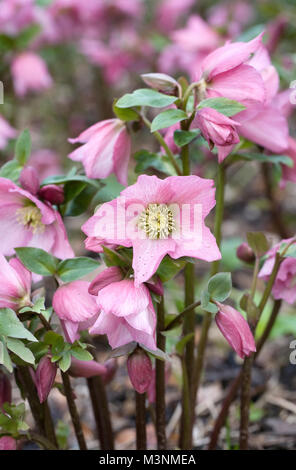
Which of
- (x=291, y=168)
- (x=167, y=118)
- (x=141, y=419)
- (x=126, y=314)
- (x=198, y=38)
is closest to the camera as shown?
(x=126, y=314)

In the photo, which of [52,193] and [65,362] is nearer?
[65,362]

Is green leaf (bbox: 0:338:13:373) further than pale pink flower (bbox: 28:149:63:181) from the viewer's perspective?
No

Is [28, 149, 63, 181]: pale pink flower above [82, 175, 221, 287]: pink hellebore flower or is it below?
below

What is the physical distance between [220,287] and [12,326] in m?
0.27

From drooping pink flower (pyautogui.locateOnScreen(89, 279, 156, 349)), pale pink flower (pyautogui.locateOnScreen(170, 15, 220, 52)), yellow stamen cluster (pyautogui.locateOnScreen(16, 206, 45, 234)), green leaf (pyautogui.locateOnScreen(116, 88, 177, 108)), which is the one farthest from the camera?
pale pink flower (pyautogui.locateOnScreen(170, 15, 220, 52))

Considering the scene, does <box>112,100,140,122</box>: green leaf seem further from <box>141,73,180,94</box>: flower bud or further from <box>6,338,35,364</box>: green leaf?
<box>6,338,35,364</box>: green leaf

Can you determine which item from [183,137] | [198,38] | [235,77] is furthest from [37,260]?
[198,38]

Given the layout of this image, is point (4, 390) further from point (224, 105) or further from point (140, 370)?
point (224, 105)

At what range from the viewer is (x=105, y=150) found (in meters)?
0.89

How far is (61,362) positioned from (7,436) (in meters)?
0.15

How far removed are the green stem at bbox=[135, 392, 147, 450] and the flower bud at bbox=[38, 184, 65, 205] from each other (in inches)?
12.0

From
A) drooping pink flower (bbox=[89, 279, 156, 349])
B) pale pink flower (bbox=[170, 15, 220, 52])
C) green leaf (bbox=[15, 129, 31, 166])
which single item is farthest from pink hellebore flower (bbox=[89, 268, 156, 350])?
pale pink flower (bbox=[170, 15, 220, 52])

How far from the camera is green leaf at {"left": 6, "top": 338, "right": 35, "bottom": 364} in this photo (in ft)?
2.44

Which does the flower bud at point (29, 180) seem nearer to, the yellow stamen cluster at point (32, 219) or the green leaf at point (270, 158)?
the yellow stamen cluster at point (32, 219)
